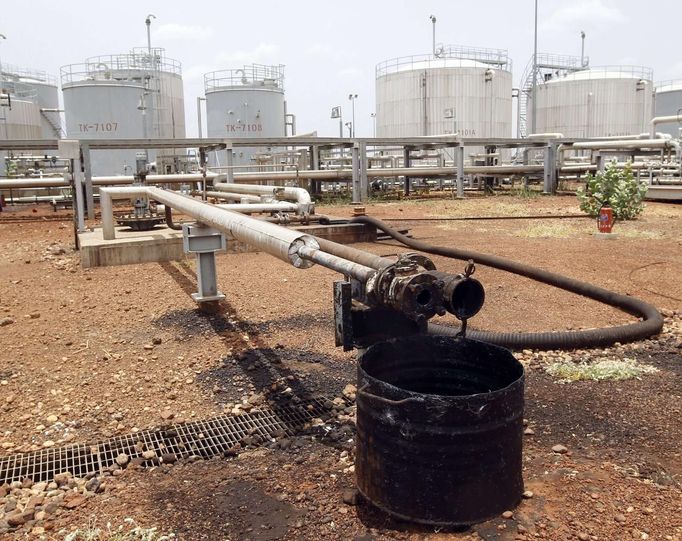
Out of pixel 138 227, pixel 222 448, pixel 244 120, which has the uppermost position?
pixel 244 120

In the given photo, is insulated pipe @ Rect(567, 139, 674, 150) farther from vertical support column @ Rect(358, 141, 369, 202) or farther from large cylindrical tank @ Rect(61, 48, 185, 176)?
large cylindrical tank @ Rect(61, 48, 185, 176)

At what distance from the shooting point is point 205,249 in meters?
5.71

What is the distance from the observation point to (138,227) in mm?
9867

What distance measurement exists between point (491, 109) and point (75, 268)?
82.3 feet

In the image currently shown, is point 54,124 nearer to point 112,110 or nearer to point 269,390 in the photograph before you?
point 112,110

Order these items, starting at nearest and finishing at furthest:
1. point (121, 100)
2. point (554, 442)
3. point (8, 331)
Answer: point (554, 442)
point (8, 331)
point (121, 100)

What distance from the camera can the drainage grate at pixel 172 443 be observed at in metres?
3.04

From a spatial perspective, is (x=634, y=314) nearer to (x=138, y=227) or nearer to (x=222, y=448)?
(x=222, y=448)

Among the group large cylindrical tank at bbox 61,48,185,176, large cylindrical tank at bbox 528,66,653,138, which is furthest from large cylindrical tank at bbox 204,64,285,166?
large cylindrical tank at bbox 528,66,653,138

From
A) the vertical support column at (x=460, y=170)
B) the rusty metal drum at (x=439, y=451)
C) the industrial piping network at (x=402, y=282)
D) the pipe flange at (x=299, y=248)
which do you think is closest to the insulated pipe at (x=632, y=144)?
the vertical support column at (x=460, y=170)

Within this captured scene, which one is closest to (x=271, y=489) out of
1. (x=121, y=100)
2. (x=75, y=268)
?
(x=75, y=268)

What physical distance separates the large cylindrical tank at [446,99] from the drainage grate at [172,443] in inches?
1011

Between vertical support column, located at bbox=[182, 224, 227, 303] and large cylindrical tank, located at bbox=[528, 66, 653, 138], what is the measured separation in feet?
97.4

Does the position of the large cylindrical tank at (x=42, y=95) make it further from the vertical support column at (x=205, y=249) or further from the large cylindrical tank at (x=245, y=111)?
the vertical support column at (x=205, y=249)
